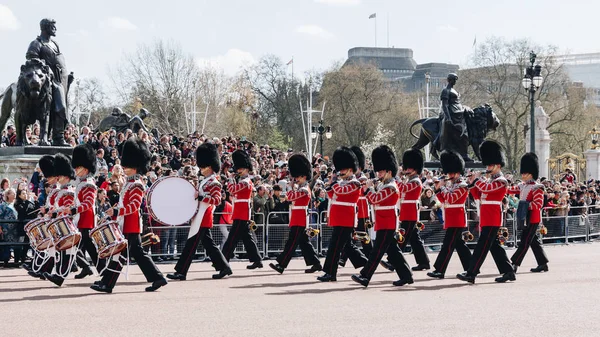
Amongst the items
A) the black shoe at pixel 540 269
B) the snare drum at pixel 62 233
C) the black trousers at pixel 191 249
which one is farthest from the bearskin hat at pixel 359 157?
the snare drum at pixel 62 233

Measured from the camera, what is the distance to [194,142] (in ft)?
68.2

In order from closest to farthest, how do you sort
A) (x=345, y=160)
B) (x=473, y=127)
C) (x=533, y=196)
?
1. (x=345, y=160)
2. (x=533, y=196)
3. (x=473, y=127)

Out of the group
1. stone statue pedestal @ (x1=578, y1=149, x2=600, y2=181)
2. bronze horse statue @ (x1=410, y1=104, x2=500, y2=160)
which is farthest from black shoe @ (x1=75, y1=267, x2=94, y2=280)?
stone statue pedestal @ (x1=578, y1=149, x2=600, y2=181)

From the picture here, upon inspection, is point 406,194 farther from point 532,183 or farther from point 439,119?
point 439,119

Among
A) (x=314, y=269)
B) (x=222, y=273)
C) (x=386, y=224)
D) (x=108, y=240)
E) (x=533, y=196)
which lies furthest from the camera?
(x=314, y=269)

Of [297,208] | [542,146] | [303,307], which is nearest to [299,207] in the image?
[297,208]

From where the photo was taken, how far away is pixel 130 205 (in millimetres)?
10234

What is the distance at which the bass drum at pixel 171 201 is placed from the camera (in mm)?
10852

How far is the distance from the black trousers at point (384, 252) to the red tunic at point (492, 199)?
1.13 m

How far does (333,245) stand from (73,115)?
46423 mm

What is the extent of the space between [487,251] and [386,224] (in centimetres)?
130

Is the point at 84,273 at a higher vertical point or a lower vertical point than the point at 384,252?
lower

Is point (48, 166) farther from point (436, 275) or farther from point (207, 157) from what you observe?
point (436, 275)

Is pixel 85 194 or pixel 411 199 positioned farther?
pixel 411 199
